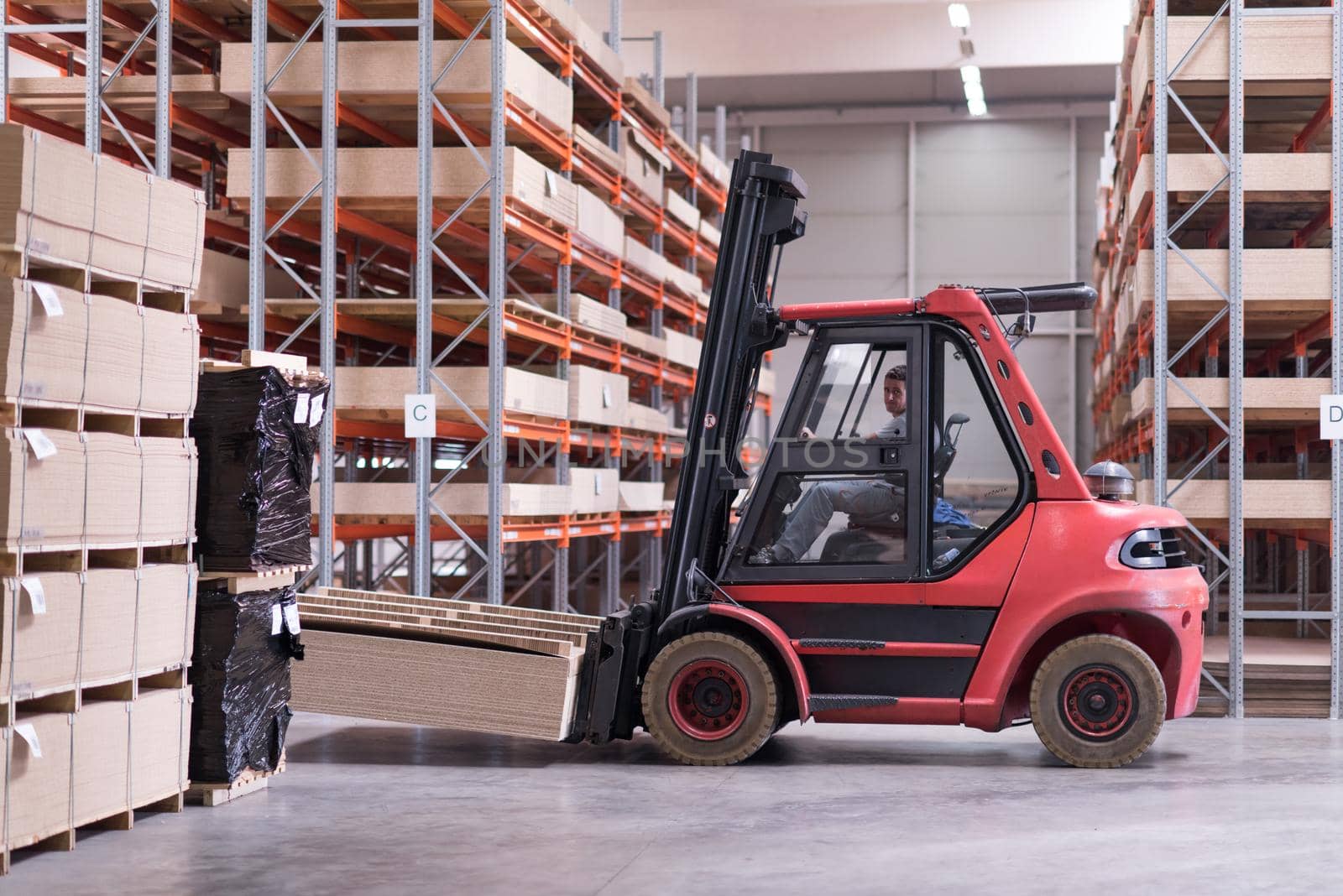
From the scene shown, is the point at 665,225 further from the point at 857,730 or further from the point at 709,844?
the point at 709,844

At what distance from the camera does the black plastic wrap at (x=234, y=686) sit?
19.6 feet

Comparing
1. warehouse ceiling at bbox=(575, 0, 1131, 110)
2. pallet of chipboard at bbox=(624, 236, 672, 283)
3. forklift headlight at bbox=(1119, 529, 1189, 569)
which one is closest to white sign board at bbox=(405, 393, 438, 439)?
pallet of chipboard at bbox=(624, 236, 672, 283)

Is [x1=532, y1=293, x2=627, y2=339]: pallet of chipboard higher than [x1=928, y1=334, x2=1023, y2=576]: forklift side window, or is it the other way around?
[x1=532, y1=293, x2=627, y2=339]: pallet of chipboard

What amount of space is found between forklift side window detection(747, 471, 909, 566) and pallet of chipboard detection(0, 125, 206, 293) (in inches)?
115

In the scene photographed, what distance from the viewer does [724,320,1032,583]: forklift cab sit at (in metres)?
6.80

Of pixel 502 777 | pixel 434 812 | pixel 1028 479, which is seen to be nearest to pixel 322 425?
pixel 502 777

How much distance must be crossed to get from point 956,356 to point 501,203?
3.80 m

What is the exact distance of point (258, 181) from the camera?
945cm

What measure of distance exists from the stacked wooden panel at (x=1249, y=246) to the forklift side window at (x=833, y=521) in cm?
249

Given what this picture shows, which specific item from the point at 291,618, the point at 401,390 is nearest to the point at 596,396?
the point at 401,390

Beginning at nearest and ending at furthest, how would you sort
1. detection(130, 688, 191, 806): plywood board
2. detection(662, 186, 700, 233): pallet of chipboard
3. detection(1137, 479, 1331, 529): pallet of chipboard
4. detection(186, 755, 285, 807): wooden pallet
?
1. detection(130, 688, 191, 806): plywood board
2. detection(186, 755, 285, 807): wooden pallet
3. detection(1137, 479, 1331, 529): pallet of chipboard
4. detection(662, 186, 700, 233): pallet of chipboard

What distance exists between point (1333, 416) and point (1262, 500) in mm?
663

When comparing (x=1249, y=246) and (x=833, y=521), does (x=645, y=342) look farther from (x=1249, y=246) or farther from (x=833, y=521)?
(x=833, y=521)

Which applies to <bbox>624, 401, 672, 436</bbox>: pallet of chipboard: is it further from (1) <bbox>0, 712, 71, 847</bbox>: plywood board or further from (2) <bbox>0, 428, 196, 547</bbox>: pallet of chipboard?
(1) <bbox>0, 712, 71, 847</bbox>: plywood board
